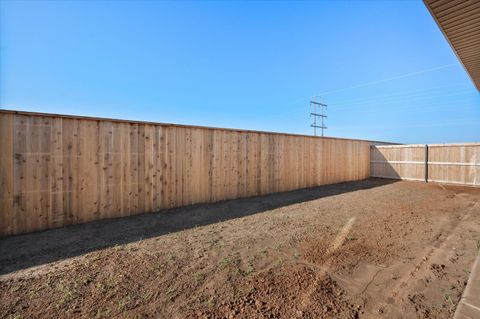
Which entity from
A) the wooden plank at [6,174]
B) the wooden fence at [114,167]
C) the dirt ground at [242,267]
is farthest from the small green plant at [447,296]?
the wooden plank at [6,174]

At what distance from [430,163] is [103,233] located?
13088 mm

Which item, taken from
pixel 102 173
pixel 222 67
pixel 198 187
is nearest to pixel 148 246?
pixel 102 173

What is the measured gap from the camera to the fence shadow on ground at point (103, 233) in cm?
283

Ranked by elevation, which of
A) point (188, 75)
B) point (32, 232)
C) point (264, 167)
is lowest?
point (32, 232)

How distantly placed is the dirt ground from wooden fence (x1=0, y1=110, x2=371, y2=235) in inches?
16.6

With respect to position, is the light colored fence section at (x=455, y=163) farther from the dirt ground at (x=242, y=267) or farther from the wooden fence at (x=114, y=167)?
the wooden fence at (x=114, y=167)

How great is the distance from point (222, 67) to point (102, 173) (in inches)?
382

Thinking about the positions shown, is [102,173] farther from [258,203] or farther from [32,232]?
[258,203]

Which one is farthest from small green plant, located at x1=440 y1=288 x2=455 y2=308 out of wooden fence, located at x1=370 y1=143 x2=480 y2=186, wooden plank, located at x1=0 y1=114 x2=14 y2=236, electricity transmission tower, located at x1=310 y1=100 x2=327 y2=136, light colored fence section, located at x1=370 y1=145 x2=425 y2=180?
electricity transmission tower, located at x1=310 y1=100 x2=327 y2=136

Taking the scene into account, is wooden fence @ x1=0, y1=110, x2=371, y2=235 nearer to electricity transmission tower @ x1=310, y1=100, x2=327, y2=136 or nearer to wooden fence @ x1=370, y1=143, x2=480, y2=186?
wooden fence @ x1=370, y1=143, x2=480, y2=186

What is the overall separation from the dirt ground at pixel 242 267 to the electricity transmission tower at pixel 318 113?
15310mm

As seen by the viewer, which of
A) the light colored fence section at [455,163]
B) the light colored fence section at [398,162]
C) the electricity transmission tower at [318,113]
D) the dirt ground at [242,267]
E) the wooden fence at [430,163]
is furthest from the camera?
the electricity transmission tower at [318,113]

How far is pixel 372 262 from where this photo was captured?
2.64m

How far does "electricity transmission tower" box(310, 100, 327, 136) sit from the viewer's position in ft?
61.8
